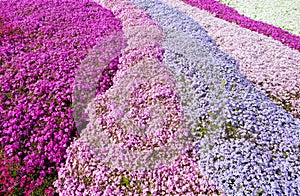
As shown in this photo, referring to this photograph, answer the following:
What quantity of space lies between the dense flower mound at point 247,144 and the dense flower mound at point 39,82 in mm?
3711

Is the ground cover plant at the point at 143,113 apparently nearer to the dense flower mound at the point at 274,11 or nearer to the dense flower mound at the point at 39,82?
the dense flower mound at the point at 39,82

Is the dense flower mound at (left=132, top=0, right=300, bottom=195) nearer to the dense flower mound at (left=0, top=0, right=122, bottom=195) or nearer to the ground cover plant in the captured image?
the ground cover plant

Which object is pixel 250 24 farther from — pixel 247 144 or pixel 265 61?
pixel 247 144

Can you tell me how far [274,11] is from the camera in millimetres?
20250

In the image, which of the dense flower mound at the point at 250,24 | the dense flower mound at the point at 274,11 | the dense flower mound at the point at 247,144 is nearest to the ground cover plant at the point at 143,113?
Answer: the dense flower mound at the point at 247,144

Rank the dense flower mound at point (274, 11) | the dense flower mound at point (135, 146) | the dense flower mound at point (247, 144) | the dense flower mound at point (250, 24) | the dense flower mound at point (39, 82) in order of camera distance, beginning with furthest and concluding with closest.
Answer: the dense flower mound at point (274, 11), the dense flower mound at point (250, 24), the dense flower mound at point (39, 82), the dense flower mound at point (135, 146), the dense flower mound at point (247, 144)

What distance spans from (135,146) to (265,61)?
6.67m

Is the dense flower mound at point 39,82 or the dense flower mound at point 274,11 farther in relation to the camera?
the dense flower mound at point 274,11

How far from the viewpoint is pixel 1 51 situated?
10594mm

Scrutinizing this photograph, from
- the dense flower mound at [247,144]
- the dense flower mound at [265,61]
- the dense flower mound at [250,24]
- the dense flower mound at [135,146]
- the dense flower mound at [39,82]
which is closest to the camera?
the dense flower mound at [247,144]

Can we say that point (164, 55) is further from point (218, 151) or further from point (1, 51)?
point (1, 51)

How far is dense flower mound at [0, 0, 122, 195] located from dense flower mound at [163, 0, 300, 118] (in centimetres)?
496

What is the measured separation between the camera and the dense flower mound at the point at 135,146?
6270 mm

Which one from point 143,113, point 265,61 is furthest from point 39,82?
point 265,61
